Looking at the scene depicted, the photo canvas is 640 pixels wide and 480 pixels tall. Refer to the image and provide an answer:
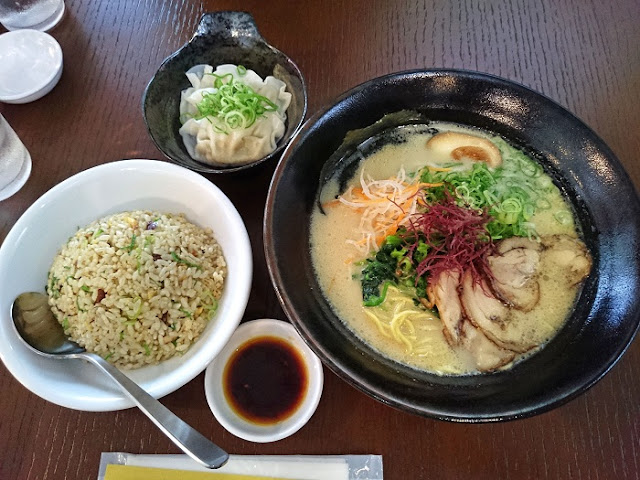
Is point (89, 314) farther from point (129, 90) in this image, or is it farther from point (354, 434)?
point (129, 90)

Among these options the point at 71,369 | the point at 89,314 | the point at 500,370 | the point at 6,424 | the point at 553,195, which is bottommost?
the point at 6,424

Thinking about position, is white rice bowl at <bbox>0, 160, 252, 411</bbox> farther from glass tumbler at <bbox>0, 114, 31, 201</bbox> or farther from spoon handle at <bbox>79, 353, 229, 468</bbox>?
glass tumbler at <bbox>0, 114, 31, 201</bbox>

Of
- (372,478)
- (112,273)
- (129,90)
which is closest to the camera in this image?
(372,478)

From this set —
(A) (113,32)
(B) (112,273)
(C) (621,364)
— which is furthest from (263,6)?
(C) (621,364)

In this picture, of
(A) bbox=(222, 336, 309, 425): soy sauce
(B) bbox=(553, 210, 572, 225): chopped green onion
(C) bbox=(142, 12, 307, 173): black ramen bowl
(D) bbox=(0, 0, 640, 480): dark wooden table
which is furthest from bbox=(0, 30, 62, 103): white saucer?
(B) bbox=(553, 210, 572, 225): chopped green onion

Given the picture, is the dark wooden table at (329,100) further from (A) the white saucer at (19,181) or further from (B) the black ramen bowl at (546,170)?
(B) the black ramen bowl at (546,170)

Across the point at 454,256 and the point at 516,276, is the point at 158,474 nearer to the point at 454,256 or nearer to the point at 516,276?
the point at 454,256
